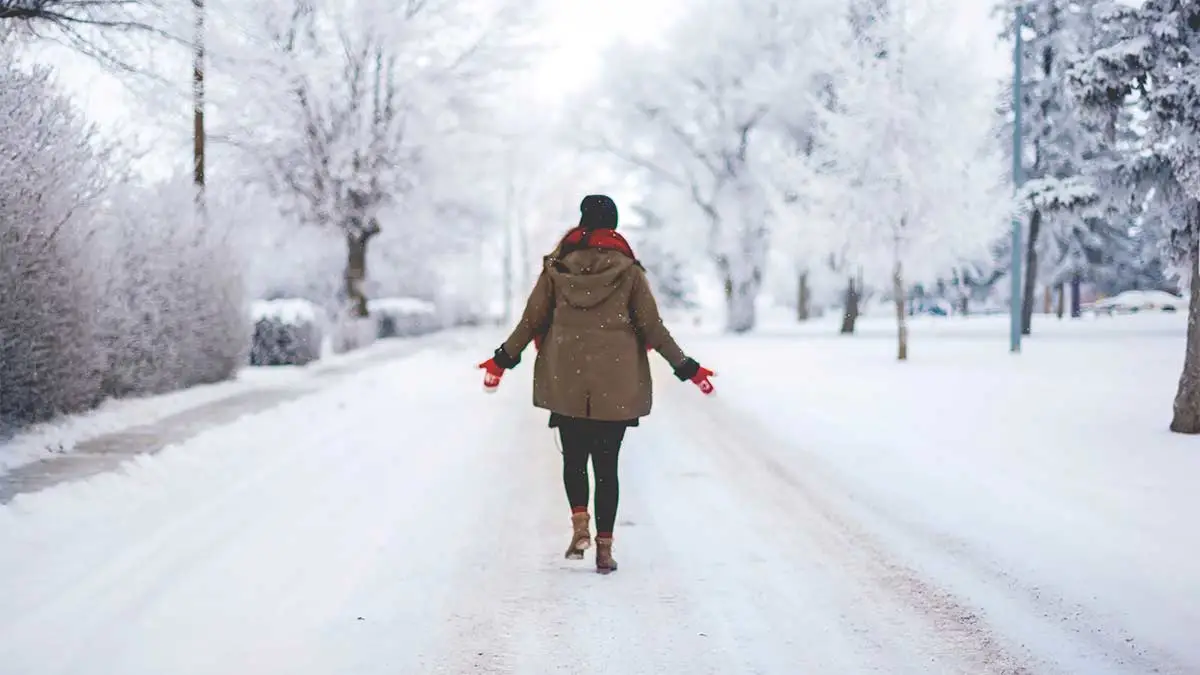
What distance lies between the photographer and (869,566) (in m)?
5.82

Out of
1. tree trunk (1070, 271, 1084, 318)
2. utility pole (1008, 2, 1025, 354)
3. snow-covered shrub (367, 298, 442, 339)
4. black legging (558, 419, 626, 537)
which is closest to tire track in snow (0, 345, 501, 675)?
black legging (558, 419, 626, 537)

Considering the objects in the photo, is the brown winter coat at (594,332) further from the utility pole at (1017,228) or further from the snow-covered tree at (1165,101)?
the utility pole at (1017,228)

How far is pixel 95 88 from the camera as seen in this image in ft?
40.8

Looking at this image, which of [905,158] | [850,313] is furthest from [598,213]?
[850,313]

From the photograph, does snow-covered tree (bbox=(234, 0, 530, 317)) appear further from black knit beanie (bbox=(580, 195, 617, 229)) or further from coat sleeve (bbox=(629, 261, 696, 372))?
coat sleeve (bbox=(629, 261, 696, 372))

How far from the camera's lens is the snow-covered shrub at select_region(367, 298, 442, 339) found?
37.3 meters

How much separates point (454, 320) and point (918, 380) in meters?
37.3

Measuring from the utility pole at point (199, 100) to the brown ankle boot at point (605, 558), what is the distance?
8.63m

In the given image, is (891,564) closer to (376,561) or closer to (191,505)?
(376,561)

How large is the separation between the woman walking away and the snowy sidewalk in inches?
163

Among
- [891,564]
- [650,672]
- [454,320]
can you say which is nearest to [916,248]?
[891,564]

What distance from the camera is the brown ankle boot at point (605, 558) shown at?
5718mm

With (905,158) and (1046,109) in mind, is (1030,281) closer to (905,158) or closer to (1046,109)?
(1046,109)

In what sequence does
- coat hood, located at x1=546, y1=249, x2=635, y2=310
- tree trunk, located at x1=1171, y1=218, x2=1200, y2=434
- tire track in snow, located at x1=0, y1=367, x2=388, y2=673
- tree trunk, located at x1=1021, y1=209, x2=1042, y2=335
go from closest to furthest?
tire track in snow, located at x1=0, y1=367, x2=388, y2=673 → coat hood, located at x1=546, y1=249, x2=635, y2=310 → tree trunk, located at x1=1171, y1=218, x2=1200, y2=434 → tree trunk, located at x1=1021, y1=209, x2=1042, y2=335
